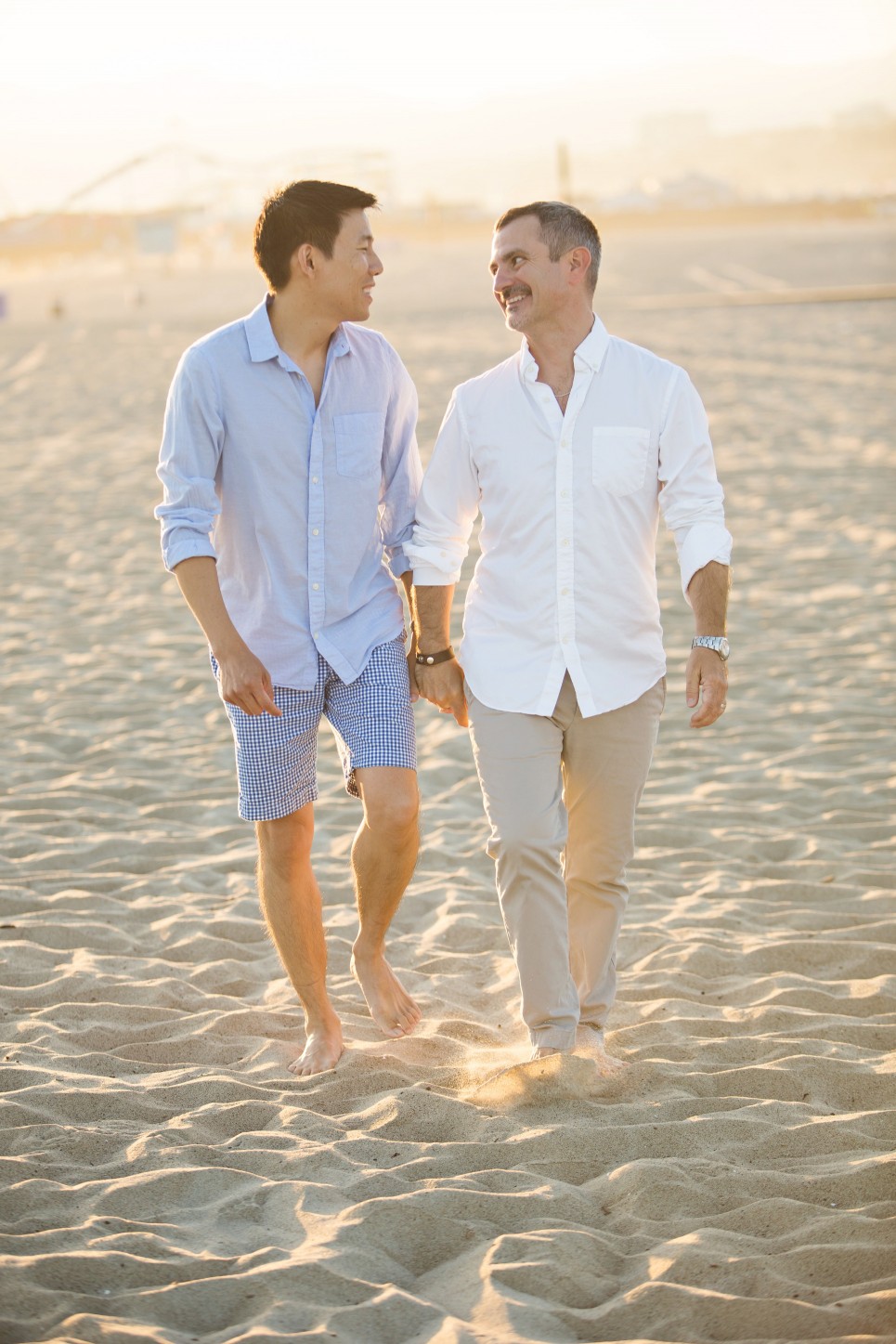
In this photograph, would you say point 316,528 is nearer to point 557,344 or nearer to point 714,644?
point 557,344

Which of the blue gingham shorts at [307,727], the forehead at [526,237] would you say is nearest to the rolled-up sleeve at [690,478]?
the forehead at [526,237]

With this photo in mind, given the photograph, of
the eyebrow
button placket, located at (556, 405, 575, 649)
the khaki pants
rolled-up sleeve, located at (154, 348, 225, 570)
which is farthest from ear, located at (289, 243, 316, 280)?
the khaki pants

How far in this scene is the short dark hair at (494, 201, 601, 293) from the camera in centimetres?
315

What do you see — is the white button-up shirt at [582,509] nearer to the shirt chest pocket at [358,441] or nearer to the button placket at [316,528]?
the shirt chest pocket at [358,441]

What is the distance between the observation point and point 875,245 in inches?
1951

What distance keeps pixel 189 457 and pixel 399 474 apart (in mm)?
545

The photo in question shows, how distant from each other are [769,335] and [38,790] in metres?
17.7

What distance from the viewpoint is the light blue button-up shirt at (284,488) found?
3209mm

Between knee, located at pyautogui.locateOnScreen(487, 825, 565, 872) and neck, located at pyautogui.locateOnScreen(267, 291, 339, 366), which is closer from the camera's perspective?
knee, located at pyautogui.locateOnScreen(487, 825, 565, 872)

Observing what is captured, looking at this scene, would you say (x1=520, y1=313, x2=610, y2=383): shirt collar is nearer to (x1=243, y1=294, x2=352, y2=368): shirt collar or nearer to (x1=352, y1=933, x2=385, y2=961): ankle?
(x1=243, y1=294, x2=352, y2=368): shirt collar

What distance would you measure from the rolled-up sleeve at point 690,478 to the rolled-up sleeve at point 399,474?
63cm

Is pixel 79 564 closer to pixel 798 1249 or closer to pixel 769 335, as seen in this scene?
pixel 798 1249

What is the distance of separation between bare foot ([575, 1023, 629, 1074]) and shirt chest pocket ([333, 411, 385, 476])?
139 cm

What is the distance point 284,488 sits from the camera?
328 cm
